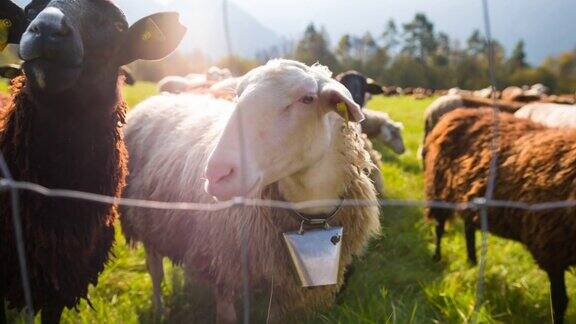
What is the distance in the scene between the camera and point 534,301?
293 cm

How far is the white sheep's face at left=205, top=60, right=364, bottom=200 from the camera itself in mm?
1645

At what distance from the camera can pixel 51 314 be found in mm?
1986

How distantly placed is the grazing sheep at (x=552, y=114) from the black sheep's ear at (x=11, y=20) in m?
4.03

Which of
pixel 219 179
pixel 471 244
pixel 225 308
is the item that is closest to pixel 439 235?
pixel 471 244

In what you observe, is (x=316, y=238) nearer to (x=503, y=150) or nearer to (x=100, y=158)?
(x=100, y=158)

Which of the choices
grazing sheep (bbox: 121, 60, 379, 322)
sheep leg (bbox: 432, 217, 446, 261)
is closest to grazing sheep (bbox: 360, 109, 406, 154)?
sheep leg (bbox: 432, 217, 446, 261)

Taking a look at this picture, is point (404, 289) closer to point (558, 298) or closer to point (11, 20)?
point (558, 298)

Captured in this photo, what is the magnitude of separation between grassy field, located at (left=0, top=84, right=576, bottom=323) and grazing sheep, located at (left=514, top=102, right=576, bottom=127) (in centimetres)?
146

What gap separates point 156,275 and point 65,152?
138cm

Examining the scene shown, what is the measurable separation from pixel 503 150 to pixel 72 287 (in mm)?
2694

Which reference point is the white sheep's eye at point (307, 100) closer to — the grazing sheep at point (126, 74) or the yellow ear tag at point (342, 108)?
the yellow ear tag at point (342, 108)

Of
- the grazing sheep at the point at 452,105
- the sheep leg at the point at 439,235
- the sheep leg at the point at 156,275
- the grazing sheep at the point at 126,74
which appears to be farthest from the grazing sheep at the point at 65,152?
the grazing sheep at the point at 452,105

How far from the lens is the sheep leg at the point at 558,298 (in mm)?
2637

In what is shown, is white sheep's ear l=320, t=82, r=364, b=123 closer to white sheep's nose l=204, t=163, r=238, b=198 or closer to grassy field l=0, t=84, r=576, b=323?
white sheep's nose l=204, t=163, r=238, b=198
